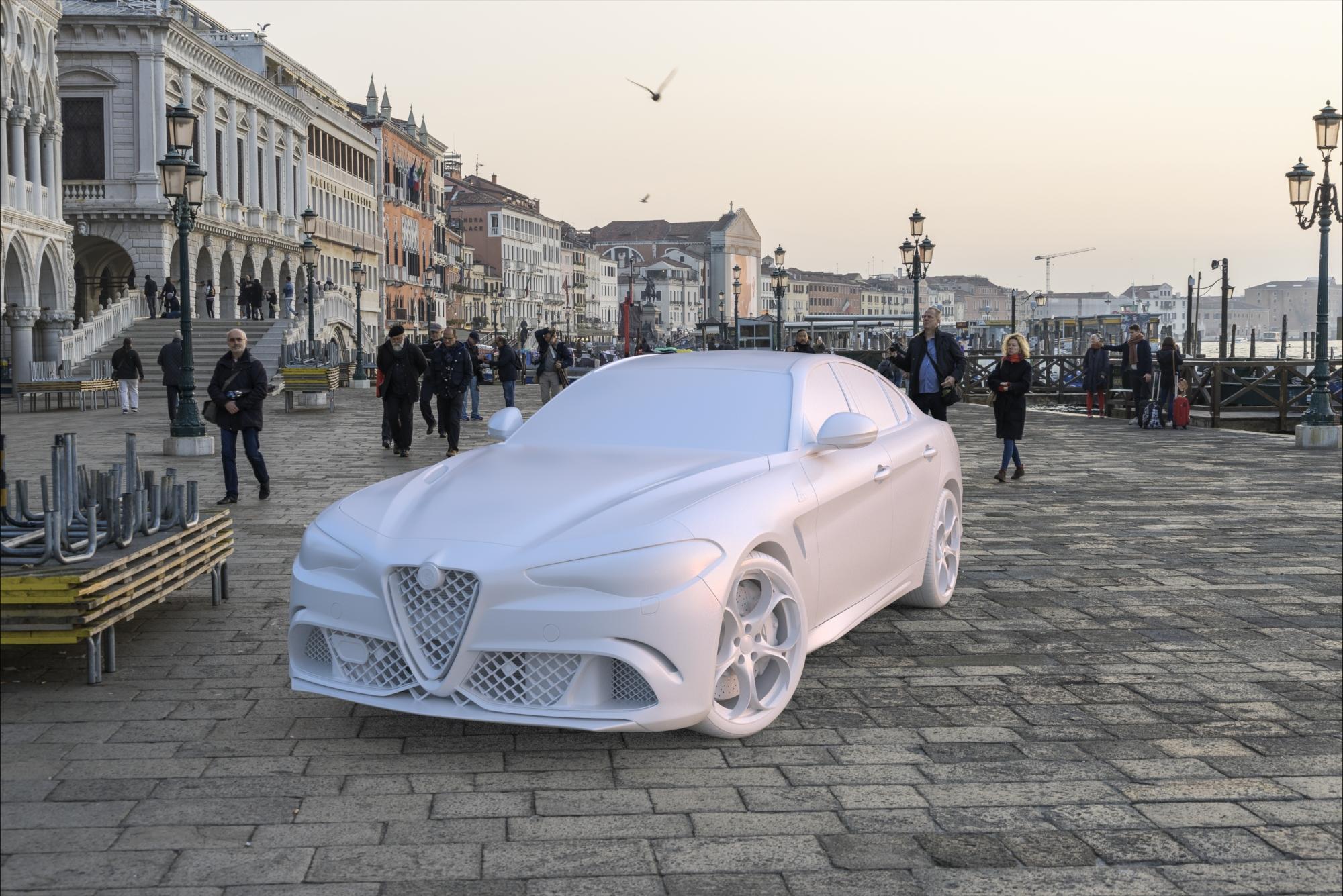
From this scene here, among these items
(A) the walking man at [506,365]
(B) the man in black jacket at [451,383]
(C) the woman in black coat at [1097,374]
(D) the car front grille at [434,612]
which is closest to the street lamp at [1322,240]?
(C) the woman in black coat at [1097,374]

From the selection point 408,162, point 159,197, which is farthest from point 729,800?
point 408,162

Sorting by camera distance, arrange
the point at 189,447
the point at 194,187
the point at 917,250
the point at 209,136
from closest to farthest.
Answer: the point at 189,447
the point at 194,187
the point at 917,250
the point at 209,136

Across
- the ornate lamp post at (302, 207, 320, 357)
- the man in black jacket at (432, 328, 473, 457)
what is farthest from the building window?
the man in black jacket at (432, 328, 473, 457)

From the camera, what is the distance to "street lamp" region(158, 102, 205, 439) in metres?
21.0

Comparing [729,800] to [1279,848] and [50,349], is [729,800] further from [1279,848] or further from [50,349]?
[50,349]

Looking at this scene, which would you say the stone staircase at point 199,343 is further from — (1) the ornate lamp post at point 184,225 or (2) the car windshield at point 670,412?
(2) the car windshield at point 670,412

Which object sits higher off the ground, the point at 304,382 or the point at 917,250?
the point at 917,250

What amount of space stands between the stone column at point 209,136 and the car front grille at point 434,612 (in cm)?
5768

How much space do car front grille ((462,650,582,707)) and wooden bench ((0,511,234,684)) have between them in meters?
1.99

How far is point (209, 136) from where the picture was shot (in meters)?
60.9

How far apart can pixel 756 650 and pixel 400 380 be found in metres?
14.0

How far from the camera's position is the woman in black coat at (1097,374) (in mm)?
30516

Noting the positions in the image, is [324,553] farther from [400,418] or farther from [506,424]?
[400,418]

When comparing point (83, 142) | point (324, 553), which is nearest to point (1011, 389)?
point (324, 553)
